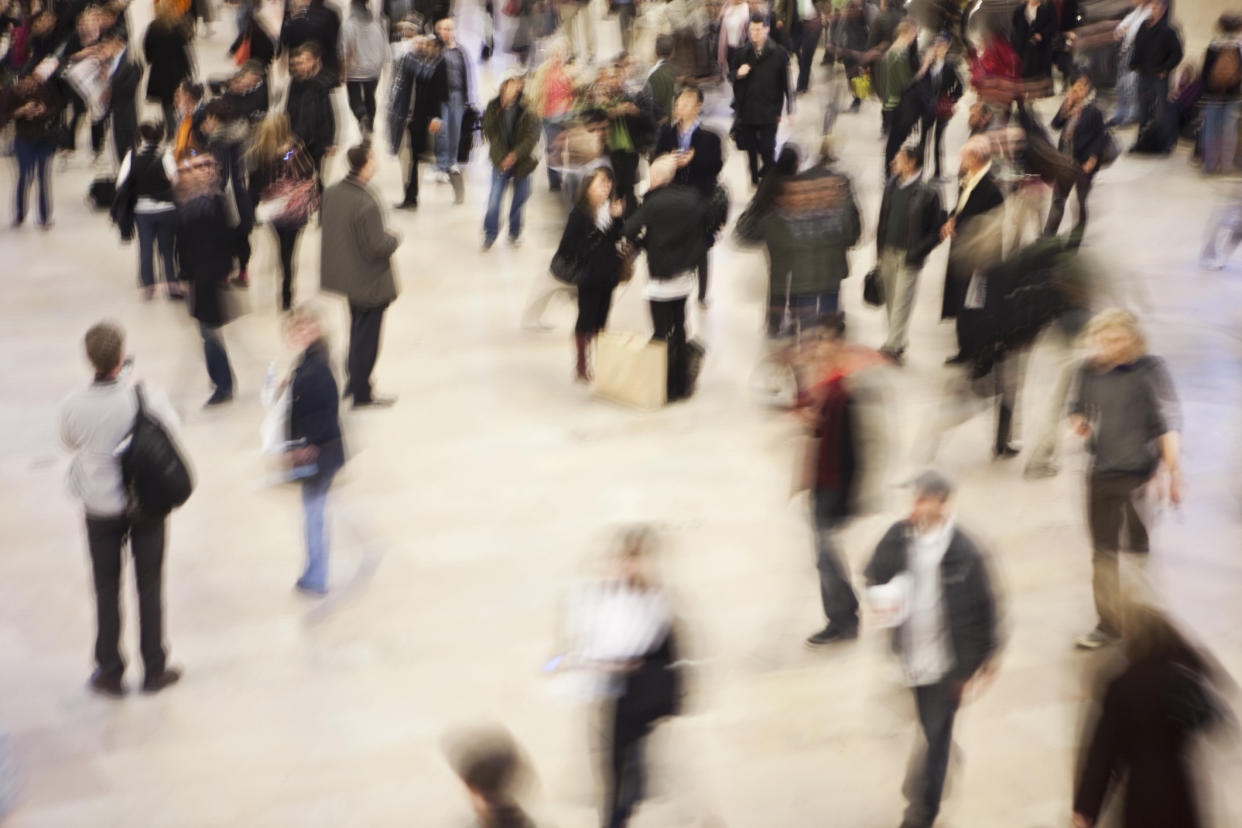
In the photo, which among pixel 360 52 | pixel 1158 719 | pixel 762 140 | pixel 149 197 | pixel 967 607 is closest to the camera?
pixel 1158 719

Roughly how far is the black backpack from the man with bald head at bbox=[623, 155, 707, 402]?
384 cm

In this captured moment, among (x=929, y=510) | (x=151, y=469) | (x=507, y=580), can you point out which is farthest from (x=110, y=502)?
(x=929, y=510)

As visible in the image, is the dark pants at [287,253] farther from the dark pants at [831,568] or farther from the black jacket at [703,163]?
the dark pants at [831,568]

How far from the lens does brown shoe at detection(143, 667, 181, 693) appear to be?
627 cm

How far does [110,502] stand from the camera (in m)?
5.77

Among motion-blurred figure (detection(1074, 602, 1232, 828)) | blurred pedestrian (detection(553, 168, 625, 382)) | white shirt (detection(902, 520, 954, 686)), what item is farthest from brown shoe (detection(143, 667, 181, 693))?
motion-blurred figure (detection(1074, 602, 1232, 828))

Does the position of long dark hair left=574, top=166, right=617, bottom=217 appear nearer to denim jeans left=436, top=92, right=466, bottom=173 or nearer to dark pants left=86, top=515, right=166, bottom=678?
denim jeans left=436, top=92, right=466, bottom=173

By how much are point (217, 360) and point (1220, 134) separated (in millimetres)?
10607

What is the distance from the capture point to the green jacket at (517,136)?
11625 mm

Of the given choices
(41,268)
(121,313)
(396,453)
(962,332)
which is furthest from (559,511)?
(41,268)

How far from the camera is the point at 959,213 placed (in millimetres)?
9328

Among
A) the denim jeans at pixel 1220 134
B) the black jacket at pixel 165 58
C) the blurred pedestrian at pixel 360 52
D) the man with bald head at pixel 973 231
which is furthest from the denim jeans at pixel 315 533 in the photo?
the denim jeans at pixel 1220 134

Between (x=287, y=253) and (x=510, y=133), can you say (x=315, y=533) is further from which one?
(x=510, y=133)

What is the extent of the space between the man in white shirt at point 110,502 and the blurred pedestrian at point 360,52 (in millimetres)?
9014
